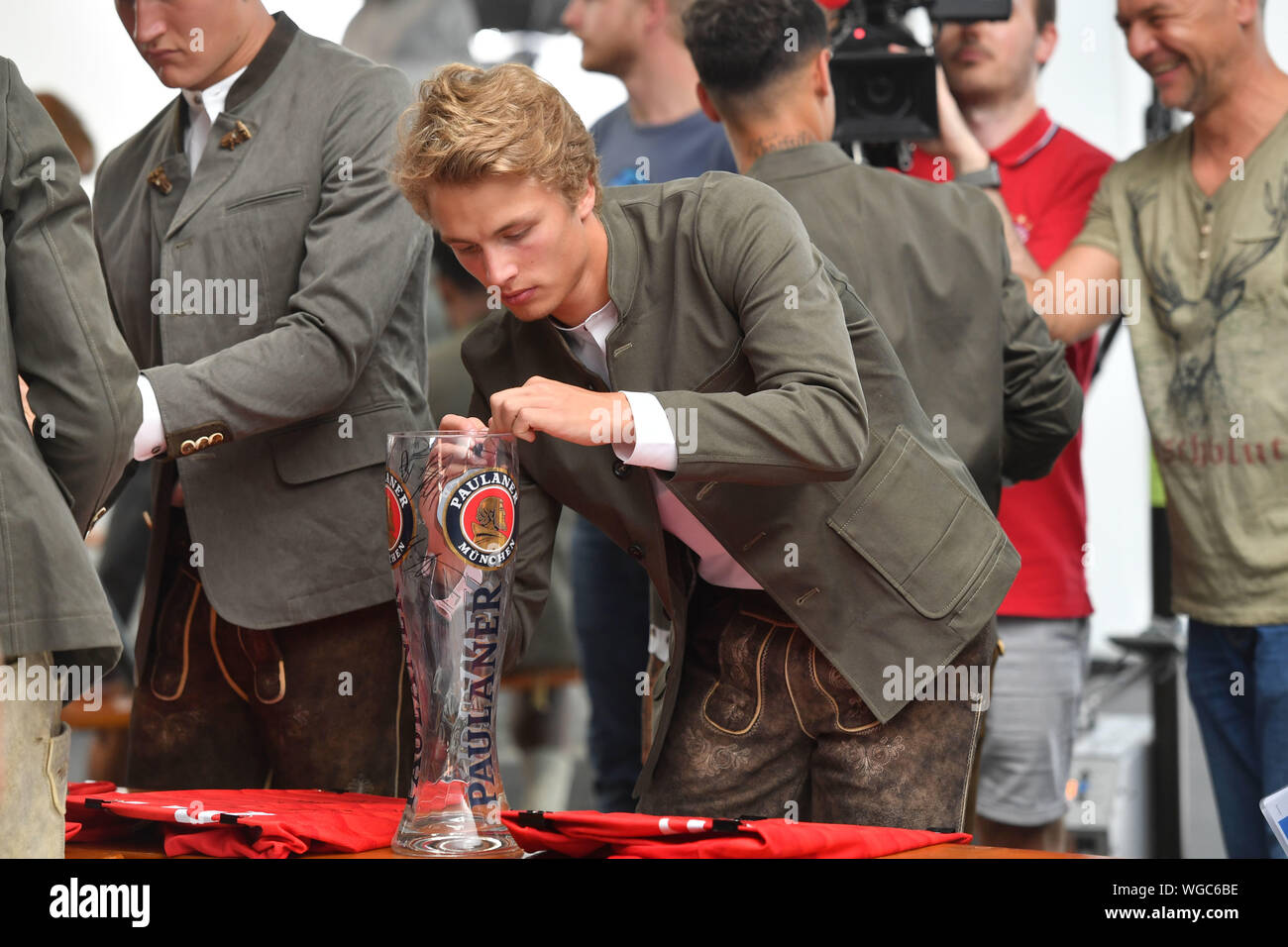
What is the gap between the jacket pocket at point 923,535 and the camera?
1.47m

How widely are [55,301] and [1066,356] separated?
1761 millimetres

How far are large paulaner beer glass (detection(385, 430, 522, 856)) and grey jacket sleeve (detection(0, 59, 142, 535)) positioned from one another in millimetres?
240

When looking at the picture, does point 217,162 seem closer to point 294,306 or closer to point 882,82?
point 294,306

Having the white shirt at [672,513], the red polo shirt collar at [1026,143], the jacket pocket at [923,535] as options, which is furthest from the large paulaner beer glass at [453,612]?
the red polo shirt collar at [1026,143]

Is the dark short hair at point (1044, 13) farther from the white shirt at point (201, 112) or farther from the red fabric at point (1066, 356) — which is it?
the white shirt at point (201, 112)

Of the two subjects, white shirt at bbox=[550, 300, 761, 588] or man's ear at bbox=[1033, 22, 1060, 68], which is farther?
man's ear at bbox=[1033, 22, 1060, 68]

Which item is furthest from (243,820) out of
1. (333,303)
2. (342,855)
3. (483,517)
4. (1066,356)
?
(1066,356)

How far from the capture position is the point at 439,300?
160 inches

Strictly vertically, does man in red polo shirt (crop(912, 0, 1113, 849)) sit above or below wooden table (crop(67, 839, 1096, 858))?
above

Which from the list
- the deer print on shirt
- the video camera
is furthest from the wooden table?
the video camera

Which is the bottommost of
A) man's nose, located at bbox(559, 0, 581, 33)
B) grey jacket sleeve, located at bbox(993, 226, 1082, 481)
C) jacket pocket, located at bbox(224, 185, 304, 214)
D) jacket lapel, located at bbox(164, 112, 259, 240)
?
grey jacket sleeve, located at bbox(993, 226, 1082, 481)

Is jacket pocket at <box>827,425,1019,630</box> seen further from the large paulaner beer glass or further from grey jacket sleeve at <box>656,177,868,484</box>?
the large paulaner beer glass

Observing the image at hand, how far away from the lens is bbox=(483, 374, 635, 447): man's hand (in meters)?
1.22

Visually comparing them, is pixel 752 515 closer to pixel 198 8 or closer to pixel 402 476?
pixel 402 476
